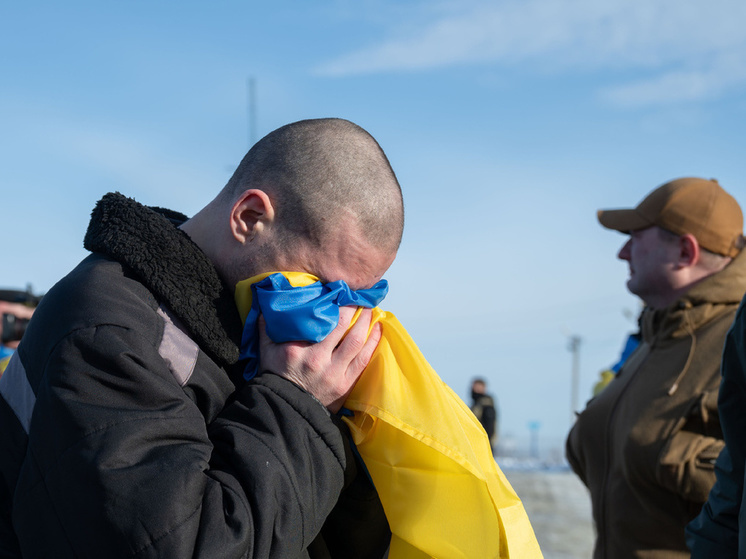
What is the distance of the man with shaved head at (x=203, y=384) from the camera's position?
1.32 meters

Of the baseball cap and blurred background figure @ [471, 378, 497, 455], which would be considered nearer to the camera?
the baseball cap

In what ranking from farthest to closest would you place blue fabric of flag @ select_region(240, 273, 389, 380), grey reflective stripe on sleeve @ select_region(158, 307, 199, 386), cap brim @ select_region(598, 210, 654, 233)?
cap brim @ select_region(598, 210, 654, 233), blue fabric of flag @ select_region(240, 273, 389, 380), grey reflective stripe on sleeve @ select_region(158, 307, 199, 386)

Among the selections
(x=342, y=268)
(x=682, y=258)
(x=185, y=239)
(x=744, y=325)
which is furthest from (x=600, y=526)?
(x=185, y=239)

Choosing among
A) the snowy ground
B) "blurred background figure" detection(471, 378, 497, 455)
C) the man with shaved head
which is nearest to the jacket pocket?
the man with shaved head

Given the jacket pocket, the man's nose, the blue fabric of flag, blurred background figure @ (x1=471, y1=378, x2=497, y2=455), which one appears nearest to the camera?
the blue fabric of flag

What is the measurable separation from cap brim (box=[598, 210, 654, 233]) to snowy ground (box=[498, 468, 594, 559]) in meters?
3.66

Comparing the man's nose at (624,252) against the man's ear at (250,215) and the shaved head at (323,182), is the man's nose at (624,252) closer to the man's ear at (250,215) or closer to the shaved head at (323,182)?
the shaved head at (323,182)

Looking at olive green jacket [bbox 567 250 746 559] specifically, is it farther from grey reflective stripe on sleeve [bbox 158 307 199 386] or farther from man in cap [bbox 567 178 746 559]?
grey reflective stripe on sleeve [bbox 158 307 199 386]

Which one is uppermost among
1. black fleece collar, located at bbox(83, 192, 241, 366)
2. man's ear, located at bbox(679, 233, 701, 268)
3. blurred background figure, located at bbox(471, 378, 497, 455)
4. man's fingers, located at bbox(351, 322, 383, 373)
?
black fleece collar, located at bbox(83, 192, 241, 366)

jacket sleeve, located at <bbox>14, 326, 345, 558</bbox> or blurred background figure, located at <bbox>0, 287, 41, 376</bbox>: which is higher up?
jacket sleeve, located at <bbox>14, 326, 345, 558</bbox>

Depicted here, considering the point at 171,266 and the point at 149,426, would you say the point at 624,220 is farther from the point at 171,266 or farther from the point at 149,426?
the point at 149,426

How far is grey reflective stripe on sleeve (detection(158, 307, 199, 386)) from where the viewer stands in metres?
1.54

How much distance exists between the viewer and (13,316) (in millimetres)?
6125

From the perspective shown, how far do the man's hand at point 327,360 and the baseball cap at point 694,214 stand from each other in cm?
287
